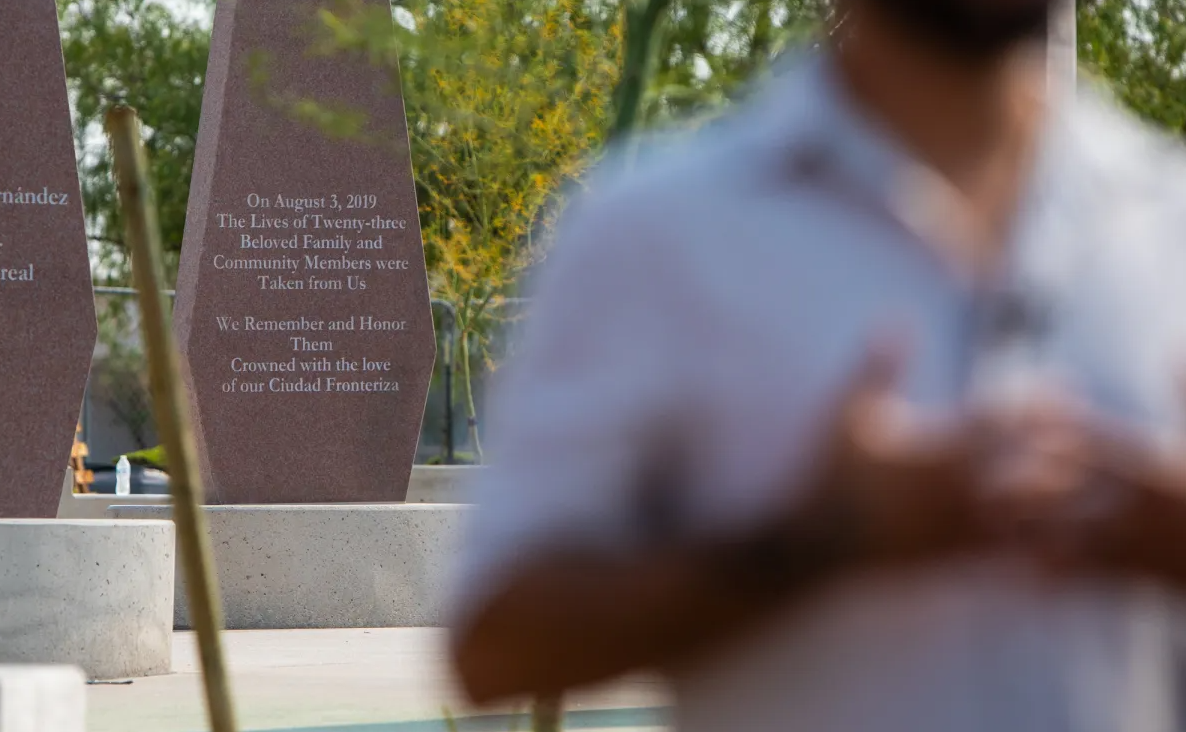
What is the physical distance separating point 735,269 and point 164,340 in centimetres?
122

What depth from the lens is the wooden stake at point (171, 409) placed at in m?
2.19

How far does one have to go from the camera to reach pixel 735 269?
1.17m

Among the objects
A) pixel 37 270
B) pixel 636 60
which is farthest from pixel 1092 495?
pixel 37 270

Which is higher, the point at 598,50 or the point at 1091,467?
the point at 598,50

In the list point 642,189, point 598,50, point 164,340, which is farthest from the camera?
point 598,50

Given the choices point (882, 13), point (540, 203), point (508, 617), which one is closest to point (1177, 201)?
point (882, 13)

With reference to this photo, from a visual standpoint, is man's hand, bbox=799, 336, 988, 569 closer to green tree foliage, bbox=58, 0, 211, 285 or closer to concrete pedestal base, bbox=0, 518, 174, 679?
concrete pedestal base, bbox=0, 518, 174, 679

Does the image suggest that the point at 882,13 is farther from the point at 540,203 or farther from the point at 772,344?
the point at 540,203

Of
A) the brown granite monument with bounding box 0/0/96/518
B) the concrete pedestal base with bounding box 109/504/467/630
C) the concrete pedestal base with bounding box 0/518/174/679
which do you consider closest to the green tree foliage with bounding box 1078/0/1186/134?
the concrete pedestal base with bounding box 0/518/174/679

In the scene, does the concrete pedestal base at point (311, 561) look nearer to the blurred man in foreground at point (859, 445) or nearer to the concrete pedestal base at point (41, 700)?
the concrete pedestal base at point (41, 700)

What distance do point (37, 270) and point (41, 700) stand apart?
850cm

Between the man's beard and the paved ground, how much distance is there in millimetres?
5256

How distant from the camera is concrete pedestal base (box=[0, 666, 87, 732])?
3350 millimetres

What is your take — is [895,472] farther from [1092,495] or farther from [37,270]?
[37,270]
